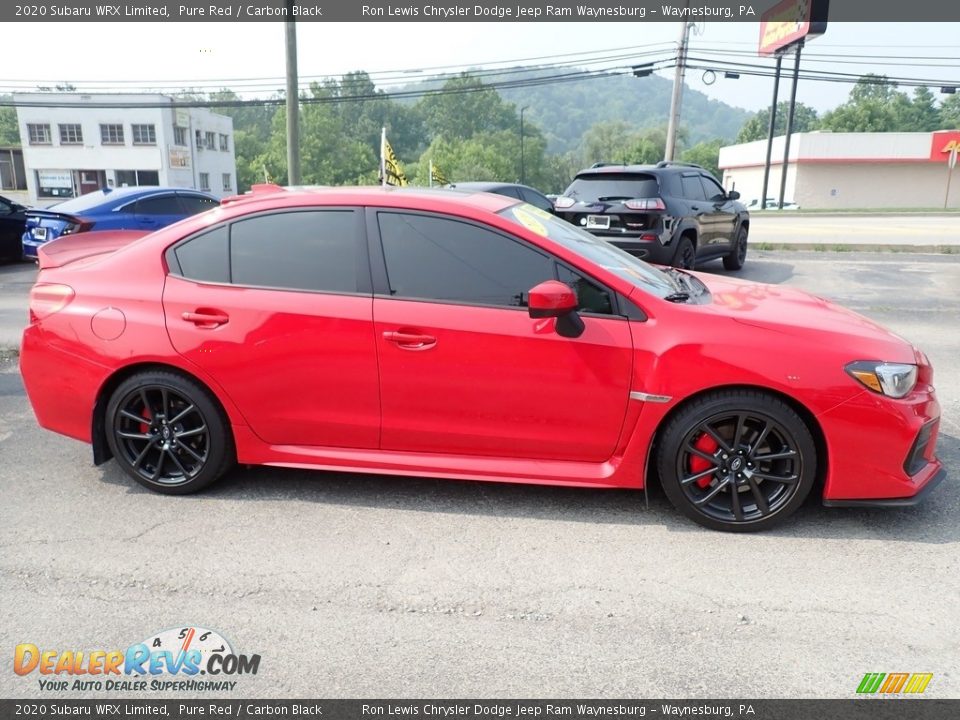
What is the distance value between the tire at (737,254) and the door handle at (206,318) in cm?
1081

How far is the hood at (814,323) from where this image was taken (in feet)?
11.8

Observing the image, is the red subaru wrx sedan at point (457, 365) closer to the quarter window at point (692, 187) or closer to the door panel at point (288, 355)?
the door panel at point (288, 355)

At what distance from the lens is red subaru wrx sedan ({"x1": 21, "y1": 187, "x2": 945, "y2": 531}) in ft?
11.7

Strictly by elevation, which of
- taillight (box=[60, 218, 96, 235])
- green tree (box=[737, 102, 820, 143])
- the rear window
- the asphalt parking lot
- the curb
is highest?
green tree (box=[737, 102, 820, 143])

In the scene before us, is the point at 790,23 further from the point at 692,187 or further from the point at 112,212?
the point at 112,212

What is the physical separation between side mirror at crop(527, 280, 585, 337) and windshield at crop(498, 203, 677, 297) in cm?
39

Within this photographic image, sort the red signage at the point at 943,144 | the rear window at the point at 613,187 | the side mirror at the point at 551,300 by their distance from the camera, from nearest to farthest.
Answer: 1. the side mirror at the point at 551,300
2. the rear window at the point at 613,187
3. the red signage at the point at 943,144

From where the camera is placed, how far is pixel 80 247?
4.75m

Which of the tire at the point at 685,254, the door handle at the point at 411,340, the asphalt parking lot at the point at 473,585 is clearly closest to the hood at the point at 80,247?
the asphalt parking lot at the point at 473,585

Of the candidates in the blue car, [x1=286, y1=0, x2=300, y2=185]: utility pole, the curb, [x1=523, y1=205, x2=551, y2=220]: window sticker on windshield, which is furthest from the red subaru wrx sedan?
the curb

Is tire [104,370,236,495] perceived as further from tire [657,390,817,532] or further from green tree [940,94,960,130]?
green tree [940,94,960,130]

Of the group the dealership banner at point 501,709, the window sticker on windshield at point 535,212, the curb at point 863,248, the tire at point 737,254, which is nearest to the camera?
the dealership banner at point 501,709

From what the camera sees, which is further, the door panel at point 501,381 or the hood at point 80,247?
the hood at point 80,247

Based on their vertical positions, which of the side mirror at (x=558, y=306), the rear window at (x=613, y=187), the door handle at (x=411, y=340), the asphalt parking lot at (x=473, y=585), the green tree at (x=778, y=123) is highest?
the green tree at (x=778, y=123)
